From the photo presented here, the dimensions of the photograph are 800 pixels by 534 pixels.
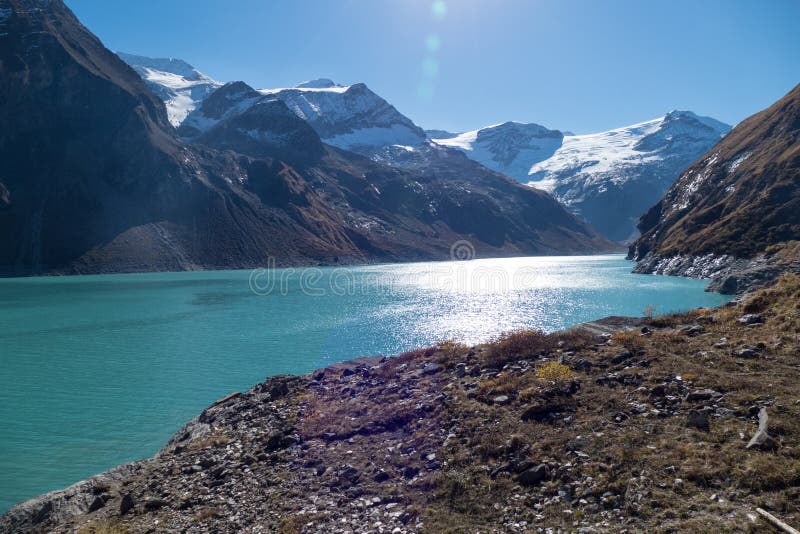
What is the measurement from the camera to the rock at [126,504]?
13.6 m

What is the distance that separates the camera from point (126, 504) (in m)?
13.7

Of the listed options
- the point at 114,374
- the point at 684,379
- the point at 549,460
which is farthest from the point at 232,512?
the point at 114,374

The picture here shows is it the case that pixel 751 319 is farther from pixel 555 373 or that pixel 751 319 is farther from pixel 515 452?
pixel 515 452

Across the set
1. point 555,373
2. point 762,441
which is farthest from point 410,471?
point 762,441

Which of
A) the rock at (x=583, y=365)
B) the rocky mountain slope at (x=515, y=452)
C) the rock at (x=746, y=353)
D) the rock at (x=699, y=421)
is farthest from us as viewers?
the rock at (x=583, y=365)

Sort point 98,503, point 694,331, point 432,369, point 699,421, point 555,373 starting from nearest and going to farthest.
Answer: point 699,421
point 98,503
point 555,373
point 694,331
point 432,369

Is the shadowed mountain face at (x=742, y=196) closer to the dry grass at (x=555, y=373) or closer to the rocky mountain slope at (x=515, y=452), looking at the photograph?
the rocky mountain slope at (x=515, y=452)

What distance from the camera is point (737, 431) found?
11.2 meters

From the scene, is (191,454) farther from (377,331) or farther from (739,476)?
(377,331)

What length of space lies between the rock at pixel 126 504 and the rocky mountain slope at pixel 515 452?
115 mm

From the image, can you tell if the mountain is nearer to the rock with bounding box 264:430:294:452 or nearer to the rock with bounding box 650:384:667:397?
the rock with bounding box 650:384:667:397

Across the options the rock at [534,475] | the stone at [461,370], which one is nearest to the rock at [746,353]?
the rock at [534,475]

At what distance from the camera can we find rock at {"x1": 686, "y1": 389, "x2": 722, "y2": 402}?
1315 centimetres

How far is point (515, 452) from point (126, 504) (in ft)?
37.4
